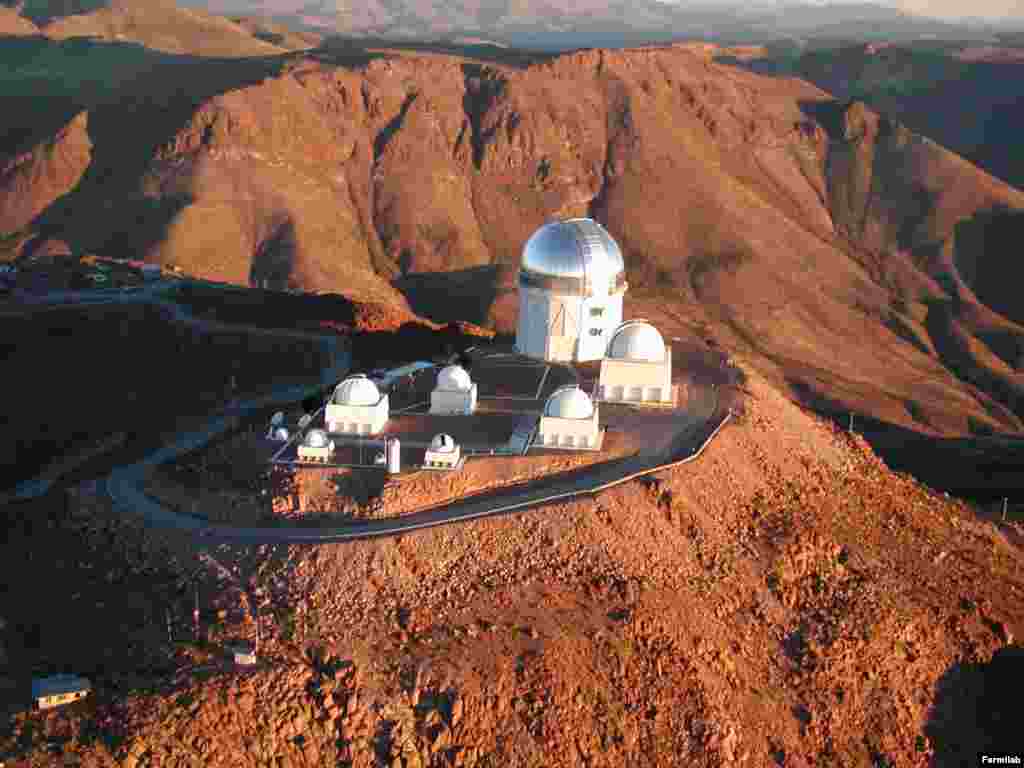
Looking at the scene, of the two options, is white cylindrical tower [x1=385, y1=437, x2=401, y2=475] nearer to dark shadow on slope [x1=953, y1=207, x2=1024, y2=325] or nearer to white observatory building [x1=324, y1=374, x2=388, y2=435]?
white observatory building [x1=324, y1=374, x2=388, y2=435]

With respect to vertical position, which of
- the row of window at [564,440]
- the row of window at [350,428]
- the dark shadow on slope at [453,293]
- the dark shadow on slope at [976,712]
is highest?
the row of window at [564,440]

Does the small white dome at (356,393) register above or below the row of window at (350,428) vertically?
above

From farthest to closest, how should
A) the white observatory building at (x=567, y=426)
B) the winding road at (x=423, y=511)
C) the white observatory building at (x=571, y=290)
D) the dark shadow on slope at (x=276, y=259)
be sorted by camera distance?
the dark shadow on slope at (x=276, y=259)
the white observatory building at (x=571, y=290)
the white observatory building at (x=567, y=426)
the winding road at (x=423, y=511)

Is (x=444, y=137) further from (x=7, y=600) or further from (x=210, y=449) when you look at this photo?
(x=7, y=600)

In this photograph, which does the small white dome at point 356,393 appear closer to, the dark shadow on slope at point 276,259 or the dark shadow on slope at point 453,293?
the dark shadow on slope at point 453,293

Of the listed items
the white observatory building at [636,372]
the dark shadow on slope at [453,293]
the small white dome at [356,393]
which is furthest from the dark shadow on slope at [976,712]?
the dark shadow on slope at [453,293]

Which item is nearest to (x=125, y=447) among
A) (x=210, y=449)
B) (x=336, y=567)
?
(x=210, y=449)

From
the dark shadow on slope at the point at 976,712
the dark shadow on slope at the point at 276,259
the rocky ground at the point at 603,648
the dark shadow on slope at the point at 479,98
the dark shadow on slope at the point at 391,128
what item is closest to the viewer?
the rocky ground at the point at 603,648

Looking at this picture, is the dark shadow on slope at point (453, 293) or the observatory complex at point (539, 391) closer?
the observatory complex at point (539, 391)
